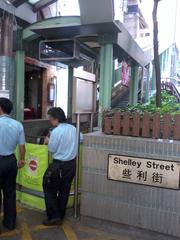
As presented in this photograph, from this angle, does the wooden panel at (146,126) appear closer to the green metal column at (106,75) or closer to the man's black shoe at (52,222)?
the man's black shoe at (52,222)

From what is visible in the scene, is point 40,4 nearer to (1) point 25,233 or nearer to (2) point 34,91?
(2) point 34,91

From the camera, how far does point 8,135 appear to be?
159 inches

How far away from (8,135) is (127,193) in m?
1.75

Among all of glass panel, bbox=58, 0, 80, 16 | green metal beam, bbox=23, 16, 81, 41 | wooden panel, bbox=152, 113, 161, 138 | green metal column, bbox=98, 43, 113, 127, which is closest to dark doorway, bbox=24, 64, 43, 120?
glass panel, bbox=58, 0, 80, 16

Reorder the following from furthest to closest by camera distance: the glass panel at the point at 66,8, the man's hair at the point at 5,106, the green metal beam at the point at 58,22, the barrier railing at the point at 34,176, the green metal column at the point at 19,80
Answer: the glass panel at the point at 66,8 → the green metal column at the point at 19,80 → the green metal beam at the point at 58,22 → the barrier railing at the point at 34,176 → the man's hair at the point at 5,106

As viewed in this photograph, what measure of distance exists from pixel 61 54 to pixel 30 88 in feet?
14.4

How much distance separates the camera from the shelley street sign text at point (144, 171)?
3.95 meters

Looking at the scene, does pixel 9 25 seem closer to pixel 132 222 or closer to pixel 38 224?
pixel 38 224

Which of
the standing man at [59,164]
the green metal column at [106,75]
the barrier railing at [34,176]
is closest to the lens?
the standing man at [59,164]

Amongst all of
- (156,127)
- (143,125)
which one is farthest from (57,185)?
(156,127)

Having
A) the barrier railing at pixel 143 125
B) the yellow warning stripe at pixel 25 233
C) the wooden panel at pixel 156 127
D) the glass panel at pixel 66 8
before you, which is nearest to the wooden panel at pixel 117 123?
the barrier railing at pixel 143 125

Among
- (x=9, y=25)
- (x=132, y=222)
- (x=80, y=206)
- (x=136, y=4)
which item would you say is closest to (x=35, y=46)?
(x=9, y=25)

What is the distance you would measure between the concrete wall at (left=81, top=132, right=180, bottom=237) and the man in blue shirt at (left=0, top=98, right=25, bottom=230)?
0.96 meters

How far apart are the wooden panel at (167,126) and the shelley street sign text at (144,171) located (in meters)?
0.35
